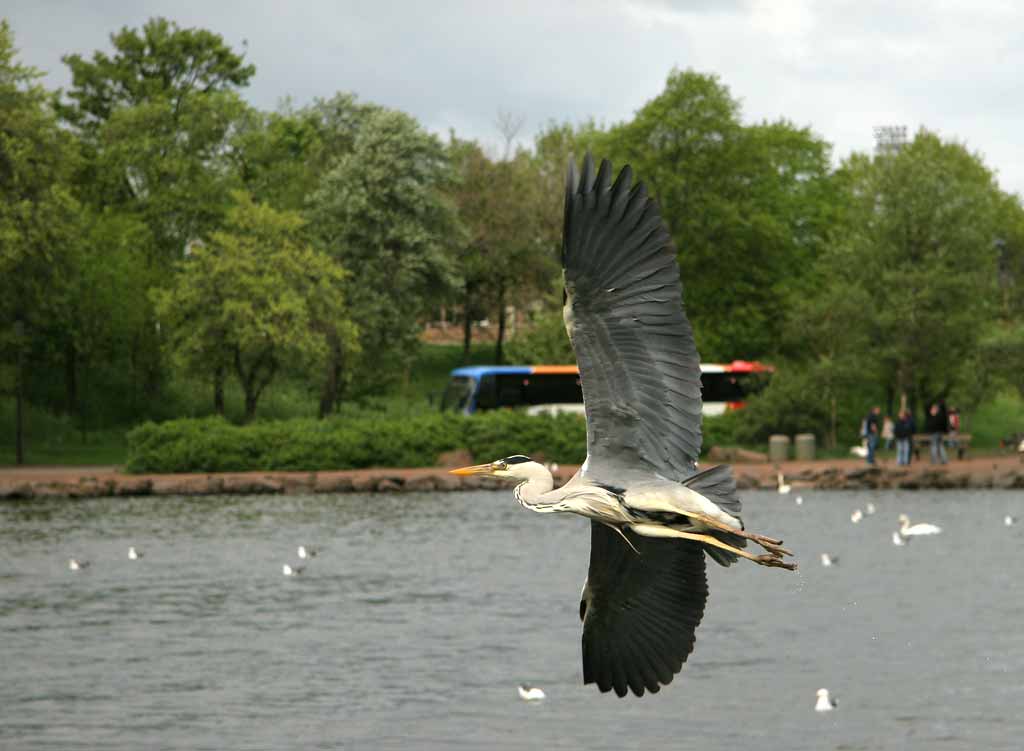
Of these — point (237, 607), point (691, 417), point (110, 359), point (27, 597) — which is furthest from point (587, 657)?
point (110, 359)

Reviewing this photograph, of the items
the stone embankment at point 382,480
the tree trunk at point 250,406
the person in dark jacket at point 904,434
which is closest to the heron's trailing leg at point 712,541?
the stone embankment at point 382,480

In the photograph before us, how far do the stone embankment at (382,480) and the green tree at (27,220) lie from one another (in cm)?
484

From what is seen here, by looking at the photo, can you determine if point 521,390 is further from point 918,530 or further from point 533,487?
point 533,487

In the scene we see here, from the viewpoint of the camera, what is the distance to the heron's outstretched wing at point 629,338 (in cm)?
785

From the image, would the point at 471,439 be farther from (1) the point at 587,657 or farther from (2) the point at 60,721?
(1) the point at 587,657

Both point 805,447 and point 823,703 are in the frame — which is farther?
point 805,447

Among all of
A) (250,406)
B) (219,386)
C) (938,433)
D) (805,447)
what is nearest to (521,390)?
(250,406)

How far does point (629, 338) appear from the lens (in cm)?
802

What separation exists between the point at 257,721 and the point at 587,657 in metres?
13.8

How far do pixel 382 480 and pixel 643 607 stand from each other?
35.7 metres

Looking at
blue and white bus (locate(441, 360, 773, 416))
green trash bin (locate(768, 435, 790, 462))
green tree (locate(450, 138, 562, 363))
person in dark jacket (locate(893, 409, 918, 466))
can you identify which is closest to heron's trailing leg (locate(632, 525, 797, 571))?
person in dark jacket (locate(893, 409, 918, 466))

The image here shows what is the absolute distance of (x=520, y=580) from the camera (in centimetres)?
3300

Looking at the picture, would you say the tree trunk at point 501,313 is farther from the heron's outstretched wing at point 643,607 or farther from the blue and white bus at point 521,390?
the heron's outstretched wing at point 643,607

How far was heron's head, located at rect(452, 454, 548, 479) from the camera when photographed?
8336 millimetres
